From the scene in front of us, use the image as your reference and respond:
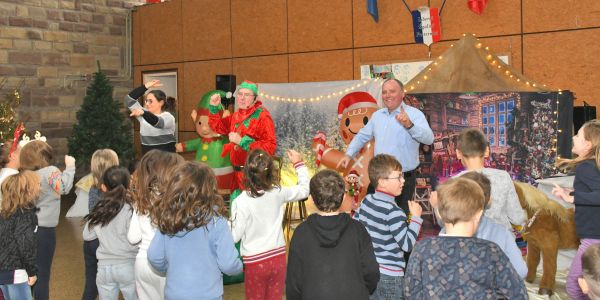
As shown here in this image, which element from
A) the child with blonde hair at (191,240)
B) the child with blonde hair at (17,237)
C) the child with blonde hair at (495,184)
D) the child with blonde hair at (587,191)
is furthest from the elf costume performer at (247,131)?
the child with blonde hair at (587,191)

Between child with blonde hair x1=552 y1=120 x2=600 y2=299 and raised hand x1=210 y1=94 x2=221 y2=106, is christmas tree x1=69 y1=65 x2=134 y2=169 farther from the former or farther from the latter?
child with blonde hair x1=552 y1=120 x2=600 y2=299

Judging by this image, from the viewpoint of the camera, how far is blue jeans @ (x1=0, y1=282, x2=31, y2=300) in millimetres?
3656

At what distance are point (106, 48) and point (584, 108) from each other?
7834 millimetres

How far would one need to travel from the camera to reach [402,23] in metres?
7.65

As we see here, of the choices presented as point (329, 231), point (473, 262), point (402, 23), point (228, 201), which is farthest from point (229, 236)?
point (402, 23)

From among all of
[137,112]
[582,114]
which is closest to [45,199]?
[137,112]

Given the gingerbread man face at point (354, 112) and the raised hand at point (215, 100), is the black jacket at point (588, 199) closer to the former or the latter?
the gingerbread man face at point (354, 112)

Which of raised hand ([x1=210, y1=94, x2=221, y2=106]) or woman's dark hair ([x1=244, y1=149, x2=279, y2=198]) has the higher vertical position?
raised hand ([x1=210, y1=94, x2=221, y2=106])

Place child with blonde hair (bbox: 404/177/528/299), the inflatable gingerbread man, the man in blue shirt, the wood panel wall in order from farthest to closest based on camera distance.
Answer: the wood panel wall → the inflatable gingerbread man → the man in blue shirt → child with blonde hair (bbox: 404/177/528/299)

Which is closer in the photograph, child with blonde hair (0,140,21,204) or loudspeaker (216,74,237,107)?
child with blonde hair (0,140,21,204)

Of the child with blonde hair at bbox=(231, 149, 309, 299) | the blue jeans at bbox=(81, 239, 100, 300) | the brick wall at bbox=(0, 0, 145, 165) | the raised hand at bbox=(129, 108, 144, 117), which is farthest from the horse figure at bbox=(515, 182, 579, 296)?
the brick wall at bbox=(0, 0, 145, 165)

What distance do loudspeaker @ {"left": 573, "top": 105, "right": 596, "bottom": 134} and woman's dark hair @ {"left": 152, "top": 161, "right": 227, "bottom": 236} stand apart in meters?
4.23

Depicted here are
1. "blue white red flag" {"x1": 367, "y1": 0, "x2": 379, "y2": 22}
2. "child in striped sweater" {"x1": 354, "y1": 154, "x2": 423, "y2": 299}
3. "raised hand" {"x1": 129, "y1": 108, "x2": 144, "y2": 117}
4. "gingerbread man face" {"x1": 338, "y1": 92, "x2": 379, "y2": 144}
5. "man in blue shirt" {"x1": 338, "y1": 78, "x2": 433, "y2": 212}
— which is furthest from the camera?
"blue white red flag" {"x1": 367, "y1": 0, "x2": 379, "y2": 22}

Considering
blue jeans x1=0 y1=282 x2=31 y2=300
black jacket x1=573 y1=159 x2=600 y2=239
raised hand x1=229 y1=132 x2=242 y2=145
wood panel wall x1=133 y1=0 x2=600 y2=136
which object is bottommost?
blue jeans x1=0 y1=282 x2=31 y2=300
